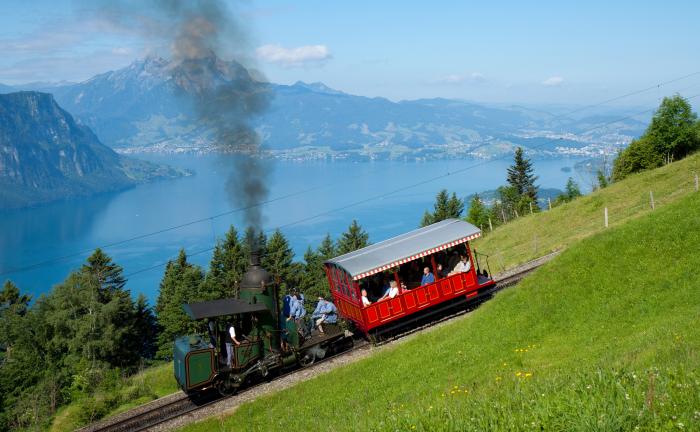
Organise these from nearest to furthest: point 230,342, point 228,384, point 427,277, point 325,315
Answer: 1. point 230,342
2. point 228,384
3. point 325,315
4. point 427,277

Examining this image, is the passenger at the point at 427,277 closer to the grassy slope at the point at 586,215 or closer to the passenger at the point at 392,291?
the passenger at the point at 392,291

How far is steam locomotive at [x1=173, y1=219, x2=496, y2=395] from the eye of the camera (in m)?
16.6

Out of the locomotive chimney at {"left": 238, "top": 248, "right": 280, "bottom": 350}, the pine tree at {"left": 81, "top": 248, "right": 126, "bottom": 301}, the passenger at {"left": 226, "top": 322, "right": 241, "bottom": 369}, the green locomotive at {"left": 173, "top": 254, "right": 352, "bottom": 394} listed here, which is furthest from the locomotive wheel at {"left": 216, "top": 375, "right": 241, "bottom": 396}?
the pine tree at {"left": 81, "top": 248, "right": 126, "bottom": 301}

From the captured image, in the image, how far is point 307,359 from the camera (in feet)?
61.0

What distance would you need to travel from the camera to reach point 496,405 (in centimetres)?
802

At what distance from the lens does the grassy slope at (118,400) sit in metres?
18.0

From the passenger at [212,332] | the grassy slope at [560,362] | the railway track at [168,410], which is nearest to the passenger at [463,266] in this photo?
the grassy slope at [560,362]

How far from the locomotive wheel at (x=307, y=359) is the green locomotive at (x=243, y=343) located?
17cm

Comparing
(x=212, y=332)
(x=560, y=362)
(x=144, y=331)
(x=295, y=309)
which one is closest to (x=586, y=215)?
(x=295, y=309)

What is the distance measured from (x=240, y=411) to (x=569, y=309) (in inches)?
365

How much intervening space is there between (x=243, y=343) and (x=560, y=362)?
9138 millimetres

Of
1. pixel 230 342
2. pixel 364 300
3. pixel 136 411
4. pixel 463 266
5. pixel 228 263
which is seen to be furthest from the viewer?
pixel 228 263

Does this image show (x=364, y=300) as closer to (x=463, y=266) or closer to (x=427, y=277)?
(x=427, y=277)

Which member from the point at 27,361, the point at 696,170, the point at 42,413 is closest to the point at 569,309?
the point at 42,413
